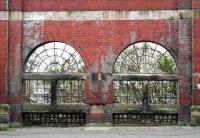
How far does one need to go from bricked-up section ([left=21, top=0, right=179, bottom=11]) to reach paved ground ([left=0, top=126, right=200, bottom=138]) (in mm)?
4238

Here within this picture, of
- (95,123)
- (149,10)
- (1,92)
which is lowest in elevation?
(95,123)

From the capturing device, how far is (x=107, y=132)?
1599 cm

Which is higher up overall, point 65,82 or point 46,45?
point 46,45

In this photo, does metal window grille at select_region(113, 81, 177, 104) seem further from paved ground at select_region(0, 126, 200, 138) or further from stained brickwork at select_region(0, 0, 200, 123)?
paved ground at select_region(0, 126, 200, 138)

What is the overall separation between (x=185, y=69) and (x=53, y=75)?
4673 mm

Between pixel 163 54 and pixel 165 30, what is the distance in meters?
0.86

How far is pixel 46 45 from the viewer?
59.4ft

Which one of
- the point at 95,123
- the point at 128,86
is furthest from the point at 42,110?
the point at 128,86

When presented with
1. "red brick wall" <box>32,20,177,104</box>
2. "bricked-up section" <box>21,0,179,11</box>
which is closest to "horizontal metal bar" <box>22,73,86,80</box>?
"red brick wall" <box>32,20,177,104</box>

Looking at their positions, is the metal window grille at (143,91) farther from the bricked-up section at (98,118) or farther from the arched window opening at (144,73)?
the bricked-up section at (98,118)

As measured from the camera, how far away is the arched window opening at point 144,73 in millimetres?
17781

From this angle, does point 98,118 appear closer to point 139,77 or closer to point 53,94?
point 53,94

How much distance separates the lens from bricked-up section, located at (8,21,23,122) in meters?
17.8

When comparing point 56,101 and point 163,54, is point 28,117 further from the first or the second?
point 163,54
